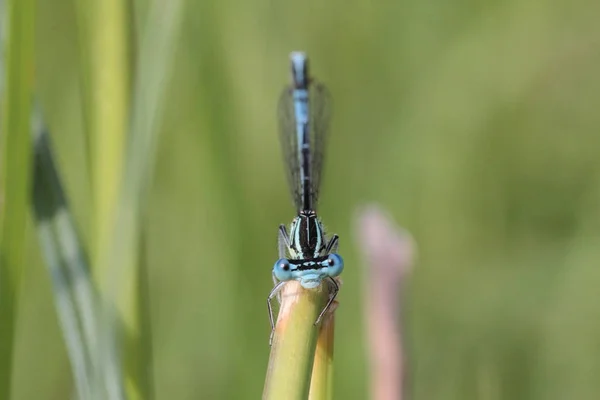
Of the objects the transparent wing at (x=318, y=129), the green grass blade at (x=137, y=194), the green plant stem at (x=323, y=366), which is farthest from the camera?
the transparent wing at (x=318, y=129)

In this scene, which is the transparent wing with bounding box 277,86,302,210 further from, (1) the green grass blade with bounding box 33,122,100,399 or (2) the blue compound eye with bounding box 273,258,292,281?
(1) the green grass blade with bounding box 33,122,100,399

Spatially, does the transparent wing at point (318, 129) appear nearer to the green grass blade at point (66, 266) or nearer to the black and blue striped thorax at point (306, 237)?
the black and blue striped thorax at point (306, 237)

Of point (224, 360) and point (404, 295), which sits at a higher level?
point (404, 295)

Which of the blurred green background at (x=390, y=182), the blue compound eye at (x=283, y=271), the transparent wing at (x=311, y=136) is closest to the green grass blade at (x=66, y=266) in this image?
the blue compound eye at (x=283, y=271)

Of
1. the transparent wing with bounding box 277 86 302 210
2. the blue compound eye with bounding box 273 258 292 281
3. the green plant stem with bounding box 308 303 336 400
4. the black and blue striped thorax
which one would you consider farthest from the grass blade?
the transparent wing with bounding box 277 86 302 210

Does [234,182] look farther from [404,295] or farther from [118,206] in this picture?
[404,295]

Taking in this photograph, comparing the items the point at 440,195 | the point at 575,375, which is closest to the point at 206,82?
the point at 440,195
